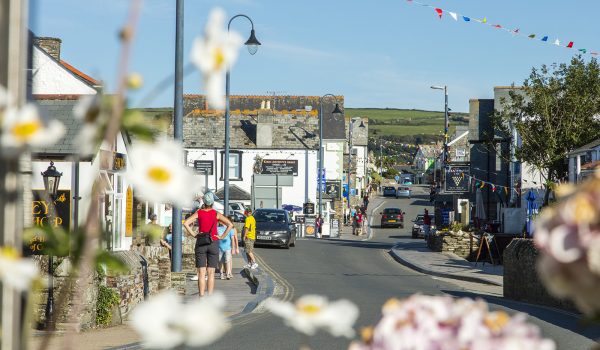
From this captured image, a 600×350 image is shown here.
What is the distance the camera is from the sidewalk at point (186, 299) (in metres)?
11.8

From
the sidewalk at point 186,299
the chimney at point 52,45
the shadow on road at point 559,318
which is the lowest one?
the shadow on road at point 559,318

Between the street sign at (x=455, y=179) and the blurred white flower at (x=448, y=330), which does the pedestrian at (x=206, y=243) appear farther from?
the street sign at (x=455, y=179)

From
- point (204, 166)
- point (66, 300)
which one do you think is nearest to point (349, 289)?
point (66, 300)

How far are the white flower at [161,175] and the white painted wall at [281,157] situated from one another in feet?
212

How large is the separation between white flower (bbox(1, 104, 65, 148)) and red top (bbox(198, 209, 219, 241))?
14.5 m

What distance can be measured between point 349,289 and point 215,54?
20.3 meters

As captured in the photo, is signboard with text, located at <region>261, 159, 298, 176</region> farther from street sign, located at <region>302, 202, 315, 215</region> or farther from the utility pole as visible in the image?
the utility pole

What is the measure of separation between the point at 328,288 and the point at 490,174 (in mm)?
30465

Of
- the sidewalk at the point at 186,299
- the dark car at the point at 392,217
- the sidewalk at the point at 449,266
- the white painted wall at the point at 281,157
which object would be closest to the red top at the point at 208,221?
the sidewalk at the point at 186,299

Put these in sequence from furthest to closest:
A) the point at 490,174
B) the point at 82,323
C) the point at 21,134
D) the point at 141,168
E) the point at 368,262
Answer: the point at 490,174 → the point at 368,262 → the point at 82,323 → the point at 141,168 → the point at 21,134

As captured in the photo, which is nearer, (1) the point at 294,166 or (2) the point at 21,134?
(2) the point at 21,134

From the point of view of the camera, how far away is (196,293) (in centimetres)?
1867

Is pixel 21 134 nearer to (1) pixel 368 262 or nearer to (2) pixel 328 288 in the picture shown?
(2) pixel 328 288

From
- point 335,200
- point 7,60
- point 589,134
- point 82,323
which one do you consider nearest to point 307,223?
point 335,200
